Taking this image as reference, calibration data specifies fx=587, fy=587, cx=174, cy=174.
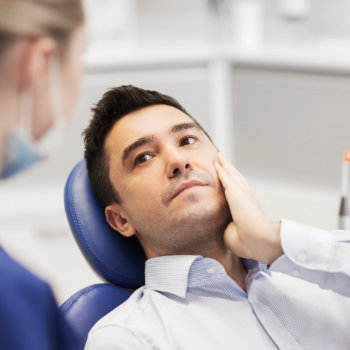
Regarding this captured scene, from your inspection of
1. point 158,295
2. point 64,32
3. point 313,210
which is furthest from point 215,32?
point 64,32

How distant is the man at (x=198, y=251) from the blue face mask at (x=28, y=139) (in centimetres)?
44

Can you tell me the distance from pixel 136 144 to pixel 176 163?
119 mm

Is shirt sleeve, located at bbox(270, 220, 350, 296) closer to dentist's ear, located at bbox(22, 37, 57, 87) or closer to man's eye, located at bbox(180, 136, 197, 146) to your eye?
man's eye, located at bbox(180, 136, 197, 146)

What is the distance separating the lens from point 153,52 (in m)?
2.70

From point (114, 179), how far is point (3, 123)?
62cm

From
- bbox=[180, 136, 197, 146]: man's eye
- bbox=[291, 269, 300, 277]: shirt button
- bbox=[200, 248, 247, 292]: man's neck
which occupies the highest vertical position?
bbox=[180, 136, 197, 146]: man's eye

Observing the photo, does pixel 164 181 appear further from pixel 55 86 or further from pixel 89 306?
pixel 55 86

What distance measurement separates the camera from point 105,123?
58.1 inches

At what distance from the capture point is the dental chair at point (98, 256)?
1361mm

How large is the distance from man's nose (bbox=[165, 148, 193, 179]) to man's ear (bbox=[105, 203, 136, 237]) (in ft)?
0.54

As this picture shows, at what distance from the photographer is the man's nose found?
4.32 feet

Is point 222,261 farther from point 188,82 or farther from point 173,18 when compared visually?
point 173,18

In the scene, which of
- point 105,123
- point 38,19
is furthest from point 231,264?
point 38,19

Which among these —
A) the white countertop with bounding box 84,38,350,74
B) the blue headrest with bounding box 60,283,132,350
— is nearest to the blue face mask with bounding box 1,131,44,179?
the blue headrest with bounding box 60,283,132,350
